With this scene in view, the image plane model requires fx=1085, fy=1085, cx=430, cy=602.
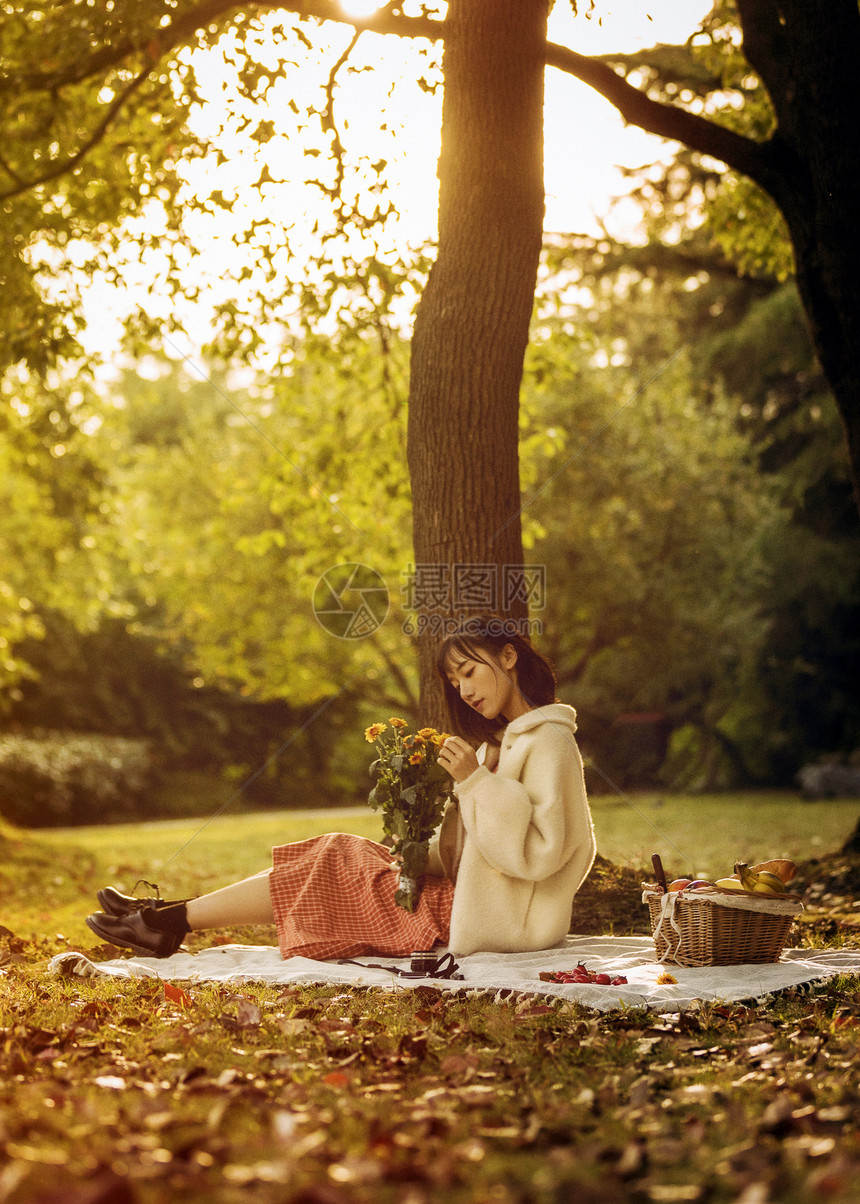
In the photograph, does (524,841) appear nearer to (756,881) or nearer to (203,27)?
(756,881)

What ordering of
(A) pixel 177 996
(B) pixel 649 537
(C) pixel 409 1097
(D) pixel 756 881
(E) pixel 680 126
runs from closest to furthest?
(C) pixel 409 1097 → (A) pixel 177 996 → (D) pixel 756 881 → (E) pixel 680 126 → (B) pixel 649 537

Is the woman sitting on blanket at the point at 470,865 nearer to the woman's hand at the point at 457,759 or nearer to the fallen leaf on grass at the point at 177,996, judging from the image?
the woman's hand at the point at 457,759

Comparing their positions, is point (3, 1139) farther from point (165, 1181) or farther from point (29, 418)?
point (29, 418)

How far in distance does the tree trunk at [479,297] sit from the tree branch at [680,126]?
1.04 metres

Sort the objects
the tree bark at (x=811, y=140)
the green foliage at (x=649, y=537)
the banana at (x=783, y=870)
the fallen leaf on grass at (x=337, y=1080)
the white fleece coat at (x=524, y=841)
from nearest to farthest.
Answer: the fallen leaf on grass at (x=337, y=1080) < the white fleece coat at (x=524, y=841) < the banana at (x=783, y=870) < the tree bark at (x=811, y=140) < the green foliage at (x=649, y=537)

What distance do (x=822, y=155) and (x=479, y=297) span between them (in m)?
2.50

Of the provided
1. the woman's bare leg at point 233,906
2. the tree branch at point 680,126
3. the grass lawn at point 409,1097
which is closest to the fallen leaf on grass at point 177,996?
the grass lawn at point 409,1097

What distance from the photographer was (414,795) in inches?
161

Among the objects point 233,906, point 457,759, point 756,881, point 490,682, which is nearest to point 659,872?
point 756,881

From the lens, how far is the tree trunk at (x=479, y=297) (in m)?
5.26

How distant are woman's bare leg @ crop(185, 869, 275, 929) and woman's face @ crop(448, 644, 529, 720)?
1.18 m

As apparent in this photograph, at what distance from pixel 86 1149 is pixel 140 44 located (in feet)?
18.0

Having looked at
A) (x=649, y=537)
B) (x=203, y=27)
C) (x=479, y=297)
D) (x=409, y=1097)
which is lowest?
(x=409, y=1097)

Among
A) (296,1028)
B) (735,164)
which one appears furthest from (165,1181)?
(735,164)
